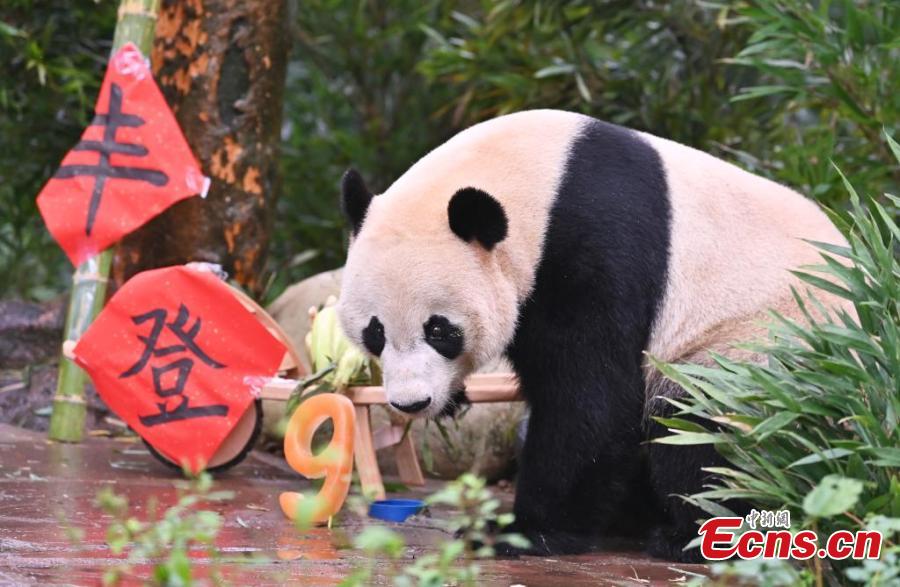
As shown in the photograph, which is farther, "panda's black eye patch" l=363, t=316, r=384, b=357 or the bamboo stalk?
the bamboo stalk

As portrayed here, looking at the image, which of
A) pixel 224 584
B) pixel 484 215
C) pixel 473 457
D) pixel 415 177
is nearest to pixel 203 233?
pixel 473 457

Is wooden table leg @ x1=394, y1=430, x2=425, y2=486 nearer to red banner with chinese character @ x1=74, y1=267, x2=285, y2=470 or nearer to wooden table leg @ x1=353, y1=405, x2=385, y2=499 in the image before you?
wooden table leg @ x1=353, y1=405, x2=385, y2=499

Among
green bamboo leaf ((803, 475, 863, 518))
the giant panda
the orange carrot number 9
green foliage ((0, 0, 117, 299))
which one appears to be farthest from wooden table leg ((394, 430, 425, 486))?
green foliage ((0, 0, 117, 299))

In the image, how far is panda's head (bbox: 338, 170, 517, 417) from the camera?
365cm

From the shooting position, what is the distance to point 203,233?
6102 millimetres

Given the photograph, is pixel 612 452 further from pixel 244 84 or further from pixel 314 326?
pixel 244 84

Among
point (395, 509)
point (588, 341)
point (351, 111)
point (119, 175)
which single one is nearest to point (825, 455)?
point (588, 341)

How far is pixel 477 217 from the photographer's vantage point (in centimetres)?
362

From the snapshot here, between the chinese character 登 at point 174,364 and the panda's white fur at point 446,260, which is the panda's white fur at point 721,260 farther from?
the chinese character 登 at point 174,364

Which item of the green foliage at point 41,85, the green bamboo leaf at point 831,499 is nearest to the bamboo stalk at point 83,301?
the green foliage at point 41,85

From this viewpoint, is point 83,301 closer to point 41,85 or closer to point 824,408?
point 41,85

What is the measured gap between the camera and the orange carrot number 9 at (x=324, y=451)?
4.07 m

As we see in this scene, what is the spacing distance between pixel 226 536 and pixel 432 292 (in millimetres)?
970

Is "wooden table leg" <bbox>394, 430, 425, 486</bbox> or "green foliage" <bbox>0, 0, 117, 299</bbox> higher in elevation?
"green foliage" <bbox>0, 0, 117, 299</bbox>
